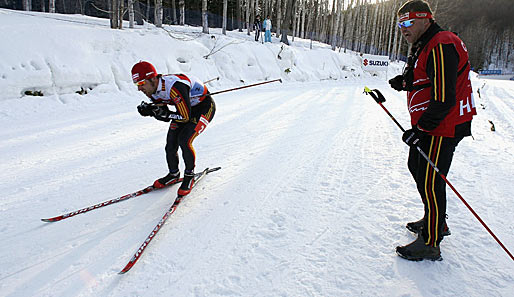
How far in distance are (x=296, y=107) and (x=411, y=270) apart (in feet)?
22.0

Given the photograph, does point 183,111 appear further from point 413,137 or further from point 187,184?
point 413,137

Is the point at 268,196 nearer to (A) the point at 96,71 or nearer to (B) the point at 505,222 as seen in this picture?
(B) the point at 505,222

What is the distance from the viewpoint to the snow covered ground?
209cm

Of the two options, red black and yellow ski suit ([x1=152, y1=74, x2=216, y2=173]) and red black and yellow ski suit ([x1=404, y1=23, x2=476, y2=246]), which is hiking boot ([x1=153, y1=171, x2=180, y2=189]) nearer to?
red black and yellow ski suit ([x1=152, y1=74, x2=216, y2=173])

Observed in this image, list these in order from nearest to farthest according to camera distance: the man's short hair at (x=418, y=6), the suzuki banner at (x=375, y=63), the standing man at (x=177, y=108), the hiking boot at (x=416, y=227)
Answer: the man's short hair at (x=418, y=6)
the hiking boot at (x=416, y=227)
the standing man at (x=177, y=108)
the suzuki banner at (x=375, y=63)

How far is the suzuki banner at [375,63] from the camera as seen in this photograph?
2403 cm

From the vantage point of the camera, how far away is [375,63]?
24.2 metres

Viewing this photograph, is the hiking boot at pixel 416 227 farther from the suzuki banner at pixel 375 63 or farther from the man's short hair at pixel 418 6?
the suzuki banner at pixel 375 63

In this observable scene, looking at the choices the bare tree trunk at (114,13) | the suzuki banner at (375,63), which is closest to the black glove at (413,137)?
the bare tree trunk at (114,13)

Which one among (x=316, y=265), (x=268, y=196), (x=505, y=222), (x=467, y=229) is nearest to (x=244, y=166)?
(x=268, y=196)

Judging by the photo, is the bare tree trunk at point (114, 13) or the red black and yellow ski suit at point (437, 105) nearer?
the red black and yellow ski suit at point (437, 105)

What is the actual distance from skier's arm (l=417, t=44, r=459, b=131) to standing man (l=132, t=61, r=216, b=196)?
2.36 meters

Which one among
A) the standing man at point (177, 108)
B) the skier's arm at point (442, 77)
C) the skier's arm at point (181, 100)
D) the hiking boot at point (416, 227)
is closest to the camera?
the skier's arm at point (442, 77)

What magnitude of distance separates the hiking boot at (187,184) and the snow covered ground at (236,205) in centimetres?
11
